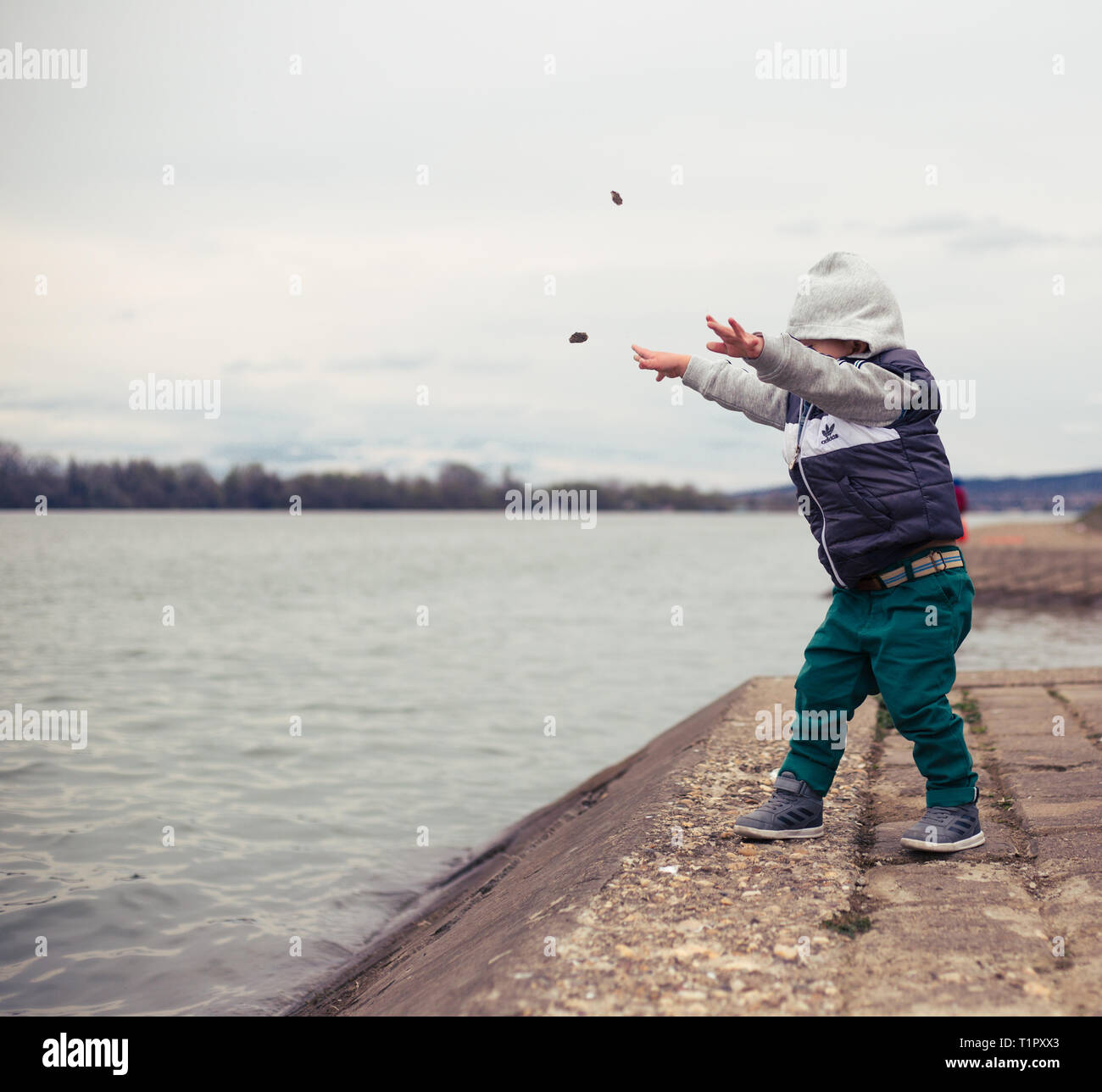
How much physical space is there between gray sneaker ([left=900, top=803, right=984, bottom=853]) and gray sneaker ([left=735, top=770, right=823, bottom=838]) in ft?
0.94

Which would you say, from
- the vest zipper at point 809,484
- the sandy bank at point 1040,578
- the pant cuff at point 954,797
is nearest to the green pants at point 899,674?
the pant cuff at point 954,797

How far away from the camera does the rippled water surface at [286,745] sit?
5.06 metres

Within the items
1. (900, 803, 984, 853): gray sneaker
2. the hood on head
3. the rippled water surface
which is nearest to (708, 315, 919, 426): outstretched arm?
the hood on head

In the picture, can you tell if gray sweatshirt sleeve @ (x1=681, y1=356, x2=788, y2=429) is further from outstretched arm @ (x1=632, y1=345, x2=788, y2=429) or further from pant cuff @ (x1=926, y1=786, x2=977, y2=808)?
pant cuff @ (x1=926, y1=786, x2=977, y2=808)

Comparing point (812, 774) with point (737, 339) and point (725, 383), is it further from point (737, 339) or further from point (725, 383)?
point (737, 339)

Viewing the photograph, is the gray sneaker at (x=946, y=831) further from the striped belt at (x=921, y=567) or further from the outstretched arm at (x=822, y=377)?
the outstretched arm at (x=822, y=377)

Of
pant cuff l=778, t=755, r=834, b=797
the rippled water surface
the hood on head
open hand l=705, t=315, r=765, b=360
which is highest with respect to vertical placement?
the hood on head

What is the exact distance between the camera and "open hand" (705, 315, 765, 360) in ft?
9.03

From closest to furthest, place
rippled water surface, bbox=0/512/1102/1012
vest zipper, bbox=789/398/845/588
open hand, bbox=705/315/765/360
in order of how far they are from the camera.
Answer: open hand, bbox=705/315/765/360
vest zipper, bbox=789/398/845/588
rippled water surface, bbox=0/512/1102/1012

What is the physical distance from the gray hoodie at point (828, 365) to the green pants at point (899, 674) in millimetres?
566

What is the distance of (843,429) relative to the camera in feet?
10.0

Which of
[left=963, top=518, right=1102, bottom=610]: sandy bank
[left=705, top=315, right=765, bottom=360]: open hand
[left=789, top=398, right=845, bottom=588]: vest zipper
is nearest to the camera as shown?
[left=705, top=315, right=765, bottom=360]: open hand
